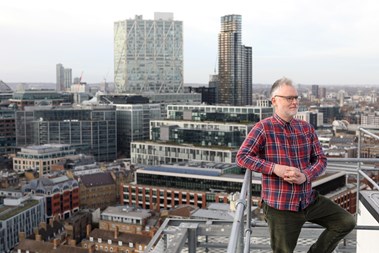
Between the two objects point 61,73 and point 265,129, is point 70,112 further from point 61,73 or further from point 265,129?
point 61,73

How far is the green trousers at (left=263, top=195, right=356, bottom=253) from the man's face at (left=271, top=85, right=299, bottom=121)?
32cm

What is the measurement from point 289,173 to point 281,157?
0.10 m

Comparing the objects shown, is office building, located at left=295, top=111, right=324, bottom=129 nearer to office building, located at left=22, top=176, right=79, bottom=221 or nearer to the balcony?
office building, located at left=22, top=176, right=79, bottom=221

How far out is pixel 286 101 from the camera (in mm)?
1997

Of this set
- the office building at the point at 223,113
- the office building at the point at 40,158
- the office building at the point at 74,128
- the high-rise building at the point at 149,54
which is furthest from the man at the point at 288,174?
the high-rise building at the point at 149,54

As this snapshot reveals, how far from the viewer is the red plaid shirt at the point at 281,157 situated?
1952 mm

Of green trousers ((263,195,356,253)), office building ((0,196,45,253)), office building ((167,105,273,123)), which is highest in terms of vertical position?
green trousers ((263,195,356,253))

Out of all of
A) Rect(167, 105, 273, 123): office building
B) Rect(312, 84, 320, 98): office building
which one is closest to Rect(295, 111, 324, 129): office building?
Rect(167, 105, 273, 123): office building

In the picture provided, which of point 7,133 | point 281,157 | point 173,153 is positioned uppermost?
point 281,157

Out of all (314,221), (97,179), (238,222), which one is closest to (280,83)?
(314,221)

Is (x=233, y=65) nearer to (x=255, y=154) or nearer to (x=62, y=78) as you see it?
(x=62, y=78)

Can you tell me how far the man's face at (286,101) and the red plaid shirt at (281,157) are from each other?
3cm

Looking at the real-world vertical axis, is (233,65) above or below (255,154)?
above

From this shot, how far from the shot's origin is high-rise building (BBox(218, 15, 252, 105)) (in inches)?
2881
